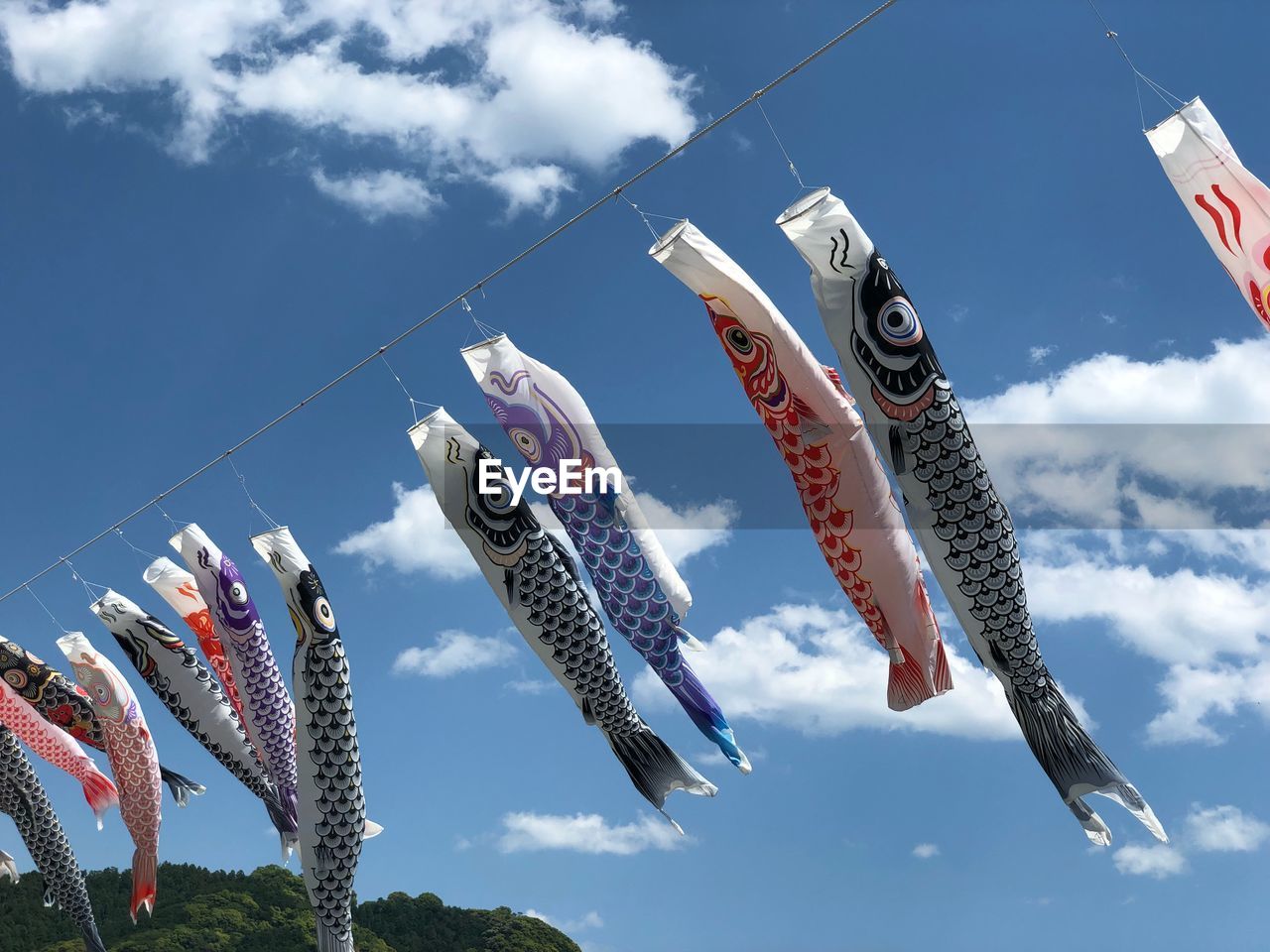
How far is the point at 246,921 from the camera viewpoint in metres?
15.5

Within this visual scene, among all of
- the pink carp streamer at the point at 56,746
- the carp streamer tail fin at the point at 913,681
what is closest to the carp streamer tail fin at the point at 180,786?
the pink carp streamer at the point at 56,746

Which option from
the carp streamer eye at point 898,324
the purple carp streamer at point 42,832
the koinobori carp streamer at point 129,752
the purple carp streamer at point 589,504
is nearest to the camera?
the carp streamer eye at point 898,324

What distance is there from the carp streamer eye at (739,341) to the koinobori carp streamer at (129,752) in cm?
726

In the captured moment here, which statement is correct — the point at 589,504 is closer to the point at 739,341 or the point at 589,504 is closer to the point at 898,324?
the point at 739,341

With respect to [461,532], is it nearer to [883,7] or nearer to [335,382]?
[335,382]

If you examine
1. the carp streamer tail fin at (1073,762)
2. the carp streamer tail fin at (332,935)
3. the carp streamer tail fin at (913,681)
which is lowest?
the carp streamer tail fin at (332,935)

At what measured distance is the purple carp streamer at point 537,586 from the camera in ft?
22.8

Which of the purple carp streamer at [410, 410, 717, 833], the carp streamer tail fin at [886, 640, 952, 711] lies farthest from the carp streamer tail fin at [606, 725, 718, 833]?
the carp streamer tail fin at [886, 640, 952, 711]

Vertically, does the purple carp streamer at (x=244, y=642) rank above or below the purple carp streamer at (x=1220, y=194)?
below

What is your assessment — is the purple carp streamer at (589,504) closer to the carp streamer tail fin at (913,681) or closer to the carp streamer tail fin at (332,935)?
the carp streamer tail fin at (913,681)

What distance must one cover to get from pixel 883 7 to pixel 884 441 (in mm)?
1818

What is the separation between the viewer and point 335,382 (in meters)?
7.30

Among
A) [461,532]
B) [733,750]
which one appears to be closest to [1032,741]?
[733,750]

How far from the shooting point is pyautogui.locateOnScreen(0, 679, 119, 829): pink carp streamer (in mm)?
11359
